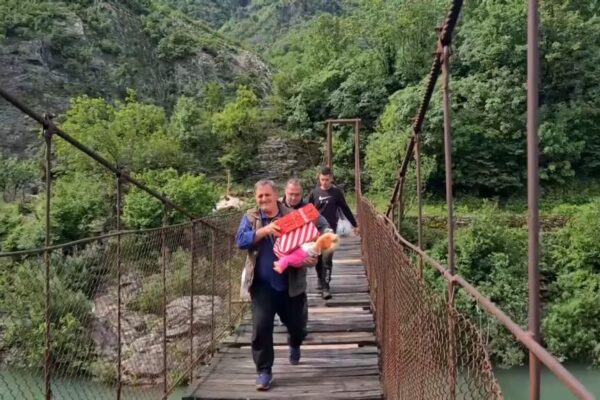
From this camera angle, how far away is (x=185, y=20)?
3600 centimetres

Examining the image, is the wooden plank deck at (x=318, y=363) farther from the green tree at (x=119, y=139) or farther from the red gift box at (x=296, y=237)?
the green tree at (x=119, y=139)

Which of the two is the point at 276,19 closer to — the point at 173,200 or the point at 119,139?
the point at 119,139

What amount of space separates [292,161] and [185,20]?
21548 mm

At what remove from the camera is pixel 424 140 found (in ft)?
54.4

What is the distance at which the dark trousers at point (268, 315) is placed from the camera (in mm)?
2814

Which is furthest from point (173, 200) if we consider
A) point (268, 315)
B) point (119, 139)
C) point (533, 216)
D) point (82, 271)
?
point (533, 216)

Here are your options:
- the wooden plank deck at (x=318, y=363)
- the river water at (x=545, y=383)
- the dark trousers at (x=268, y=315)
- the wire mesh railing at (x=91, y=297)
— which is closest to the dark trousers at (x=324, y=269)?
the wooden plank deck at (x=318, y=363)

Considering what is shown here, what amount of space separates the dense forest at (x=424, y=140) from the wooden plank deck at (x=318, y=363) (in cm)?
696

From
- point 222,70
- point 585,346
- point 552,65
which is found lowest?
point 585,346

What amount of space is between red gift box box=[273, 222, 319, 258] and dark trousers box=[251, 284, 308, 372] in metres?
0.27

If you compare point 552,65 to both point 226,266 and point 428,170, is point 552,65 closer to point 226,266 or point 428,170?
point 428,170

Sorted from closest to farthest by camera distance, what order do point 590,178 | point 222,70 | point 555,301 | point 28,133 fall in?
point 555,301 < point 590,178 < point 28,133 < point 222,70

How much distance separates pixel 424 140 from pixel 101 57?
1777cm

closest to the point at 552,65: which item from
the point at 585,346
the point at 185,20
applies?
the point at 585,346
